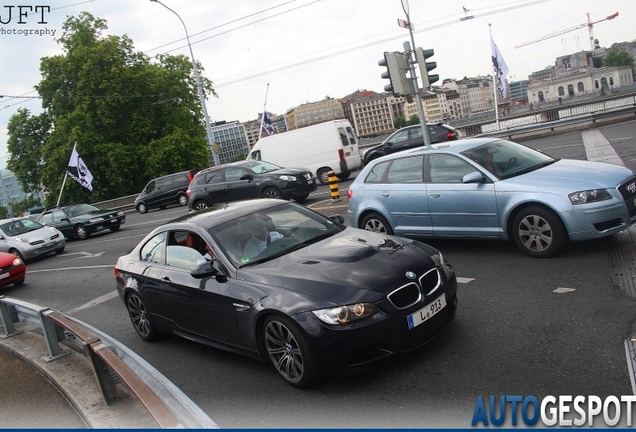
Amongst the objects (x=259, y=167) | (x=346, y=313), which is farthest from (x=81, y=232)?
(x=346, y=313)

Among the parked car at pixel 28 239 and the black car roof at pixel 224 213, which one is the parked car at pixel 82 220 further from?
the black car roof at pixel 224 213

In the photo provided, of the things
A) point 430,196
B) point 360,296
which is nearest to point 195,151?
point 430,196

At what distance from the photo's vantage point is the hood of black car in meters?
4.52

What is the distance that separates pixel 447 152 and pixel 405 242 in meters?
3.15

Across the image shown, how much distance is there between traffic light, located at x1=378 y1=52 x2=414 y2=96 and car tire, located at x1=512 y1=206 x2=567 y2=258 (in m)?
7.19

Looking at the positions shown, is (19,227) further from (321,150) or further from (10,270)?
(321,150)

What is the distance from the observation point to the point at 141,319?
22.4 ft

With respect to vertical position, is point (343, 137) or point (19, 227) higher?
point (343, 137)

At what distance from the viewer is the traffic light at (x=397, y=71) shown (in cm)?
1373

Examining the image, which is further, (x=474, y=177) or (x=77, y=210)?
(x=77, y=210)

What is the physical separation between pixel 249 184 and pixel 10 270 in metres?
7.87

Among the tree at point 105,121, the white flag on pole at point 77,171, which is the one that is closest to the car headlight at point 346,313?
the white flag on pole at point 77,171

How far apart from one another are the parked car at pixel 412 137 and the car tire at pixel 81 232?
39.4ft

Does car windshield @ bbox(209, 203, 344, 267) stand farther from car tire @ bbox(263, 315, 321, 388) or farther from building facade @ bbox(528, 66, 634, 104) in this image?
building facade @ bbox(528, 66, 634, 104)
